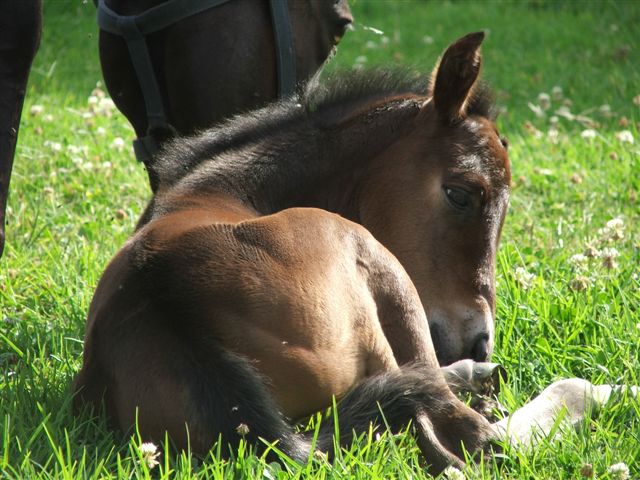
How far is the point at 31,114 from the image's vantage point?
6512mm

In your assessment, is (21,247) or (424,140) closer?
(424,140)

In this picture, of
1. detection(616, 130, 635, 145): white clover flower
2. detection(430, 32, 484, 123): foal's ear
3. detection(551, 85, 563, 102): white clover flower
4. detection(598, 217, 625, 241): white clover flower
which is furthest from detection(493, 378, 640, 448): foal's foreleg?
detection(551, 85, 563, 102): white clover flower

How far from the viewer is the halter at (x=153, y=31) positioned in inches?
148

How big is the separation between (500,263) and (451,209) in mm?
826

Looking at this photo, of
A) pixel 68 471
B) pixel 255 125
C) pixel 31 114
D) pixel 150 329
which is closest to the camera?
pixel 68 471

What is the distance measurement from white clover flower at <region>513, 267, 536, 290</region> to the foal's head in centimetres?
53

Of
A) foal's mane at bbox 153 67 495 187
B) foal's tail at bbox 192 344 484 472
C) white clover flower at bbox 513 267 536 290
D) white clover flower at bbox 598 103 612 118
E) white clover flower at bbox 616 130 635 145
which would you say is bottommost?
white clover flower at bbox 598 103 612 118

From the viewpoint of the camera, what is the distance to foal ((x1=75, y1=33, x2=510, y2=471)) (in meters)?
2.60

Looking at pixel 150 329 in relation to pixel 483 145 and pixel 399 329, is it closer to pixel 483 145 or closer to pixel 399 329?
pixel 399 329

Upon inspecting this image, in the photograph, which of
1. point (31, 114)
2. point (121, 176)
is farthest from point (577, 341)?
point (31, 114)

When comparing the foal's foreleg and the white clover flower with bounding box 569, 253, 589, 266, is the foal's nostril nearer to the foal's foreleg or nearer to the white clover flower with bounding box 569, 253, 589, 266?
the foal's foreleg

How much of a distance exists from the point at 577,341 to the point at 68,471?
1.97 m

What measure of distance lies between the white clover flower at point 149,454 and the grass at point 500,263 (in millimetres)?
24

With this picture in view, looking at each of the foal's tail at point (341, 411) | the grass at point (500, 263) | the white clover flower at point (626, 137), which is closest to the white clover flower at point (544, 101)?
the grass at point (500, 263)
